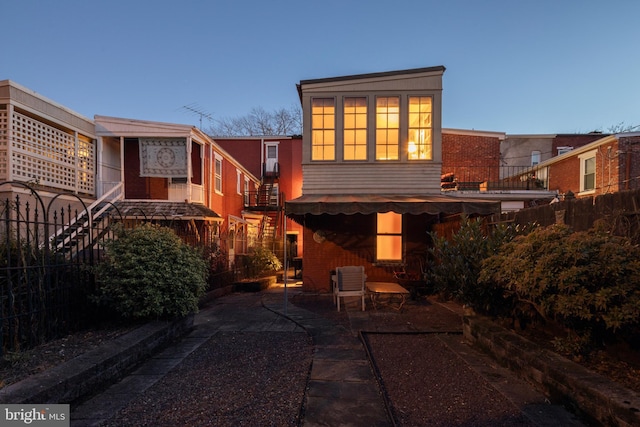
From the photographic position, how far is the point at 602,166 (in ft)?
50.5

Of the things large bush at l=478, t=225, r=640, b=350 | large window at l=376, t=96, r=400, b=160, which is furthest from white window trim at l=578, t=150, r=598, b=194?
large bush at l=478, t=225, r=640, b=350

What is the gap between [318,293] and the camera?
9930 mm

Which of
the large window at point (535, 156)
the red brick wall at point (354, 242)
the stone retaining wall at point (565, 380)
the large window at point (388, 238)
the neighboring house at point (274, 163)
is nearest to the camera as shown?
the stone retaining wall at point (565, 380)

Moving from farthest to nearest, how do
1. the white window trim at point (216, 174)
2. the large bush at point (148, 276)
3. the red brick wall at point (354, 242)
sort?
the white window trim at point (216, 174) < the red brick wall at point (354, 242) < the large bush at point (148, 276)

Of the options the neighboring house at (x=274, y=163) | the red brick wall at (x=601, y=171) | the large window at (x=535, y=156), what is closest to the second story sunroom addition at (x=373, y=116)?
the red brick wall at (x=601, y=171)

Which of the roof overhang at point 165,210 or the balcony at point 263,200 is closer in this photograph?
the roof overhang at point 165,210

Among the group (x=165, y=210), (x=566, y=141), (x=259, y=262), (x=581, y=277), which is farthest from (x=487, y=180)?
(x=581, y=277)

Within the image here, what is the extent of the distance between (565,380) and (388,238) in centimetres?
669

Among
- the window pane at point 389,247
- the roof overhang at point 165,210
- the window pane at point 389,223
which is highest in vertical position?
the roof overhang at point 165,210

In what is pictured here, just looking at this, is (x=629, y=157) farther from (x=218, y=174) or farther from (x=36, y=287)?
(x=36, y=287)

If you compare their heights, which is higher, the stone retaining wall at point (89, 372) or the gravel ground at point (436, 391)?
the stone retaining wall at point (89, 372)

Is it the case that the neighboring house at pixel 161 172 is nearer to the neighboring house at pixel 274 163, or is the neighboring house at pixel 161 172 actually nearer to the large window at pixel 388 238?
the large window at pixel 388 238

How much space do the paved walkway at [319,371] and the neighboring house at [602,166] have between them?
12685mm

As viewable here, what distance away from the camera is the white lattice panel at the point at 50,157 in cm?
1026
